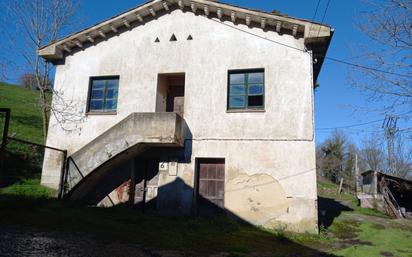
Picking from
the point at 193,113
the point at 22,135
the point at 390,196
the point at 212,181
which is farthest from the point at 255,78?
the point at 22,135

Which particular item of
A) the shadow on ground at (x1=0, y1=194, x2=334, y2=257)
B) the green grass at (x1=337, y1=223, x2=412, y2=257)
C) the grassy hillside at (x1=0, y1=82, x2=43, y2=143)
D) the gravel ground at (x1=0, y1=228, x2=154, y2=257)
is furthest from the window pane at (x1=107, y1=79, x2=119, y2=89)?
the green grass at (x1=337, y1=223, x2=412, y2=257)

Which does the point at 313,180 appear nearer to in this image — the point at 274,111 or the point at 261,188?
the point at 261,188

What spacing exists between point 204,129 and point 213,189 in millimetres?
2175

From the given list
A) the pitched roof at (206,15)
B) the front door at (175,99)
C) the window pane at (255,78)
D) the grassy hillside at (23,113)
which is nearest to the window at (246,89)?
the window pane at (255,78)

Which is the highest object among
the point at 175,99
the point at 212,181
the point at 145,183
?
the point at 175,99

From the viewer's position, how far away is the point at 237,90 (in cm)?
1185

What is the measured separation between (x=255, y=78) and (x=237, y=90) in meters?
0.79

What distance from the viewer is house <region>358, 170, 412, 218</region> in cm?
1493

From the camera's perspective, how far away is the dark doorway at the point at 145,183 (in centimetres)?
1198

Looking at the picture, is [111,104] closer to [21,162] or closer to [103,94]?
[103,94]

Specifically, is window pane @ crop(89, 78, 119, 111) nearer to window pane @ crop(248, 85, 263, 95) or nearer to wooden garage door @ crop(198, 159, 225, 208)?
wooden garage door @ crop(198, 159, 225, 208)

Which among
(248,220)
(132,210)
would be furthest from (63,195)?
(248,220)

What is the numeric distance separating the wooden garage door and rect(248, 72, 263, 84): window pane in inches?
122

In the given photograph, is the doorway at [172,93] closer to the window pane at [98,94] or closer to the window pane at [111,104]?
the window pane at [111,104]
